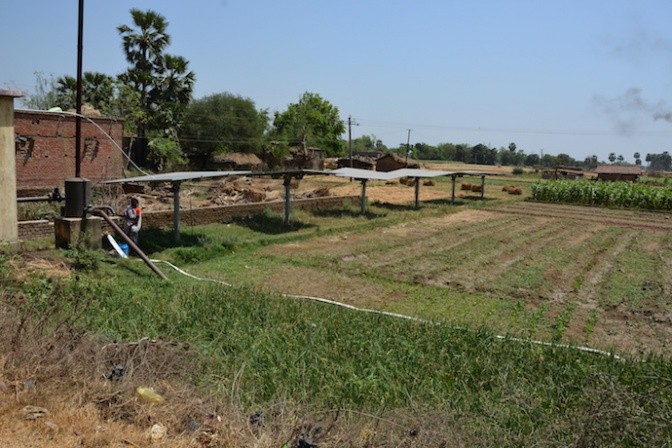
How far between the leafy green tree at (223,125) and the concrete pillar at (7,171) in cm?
3728

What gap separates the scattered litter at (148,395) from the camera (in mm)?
5148

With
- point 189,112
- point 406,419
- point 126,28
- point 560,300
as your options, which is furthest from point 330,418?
point 189,112

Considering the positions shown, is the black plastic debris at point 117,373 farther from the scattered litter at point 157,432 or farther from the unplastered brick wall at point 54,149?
the unplastered brick wall at point 54,149

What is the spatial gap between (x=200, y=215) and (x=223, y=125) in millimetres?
33351

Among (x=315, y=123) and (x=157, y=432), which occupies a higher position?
(x=315, y=123)

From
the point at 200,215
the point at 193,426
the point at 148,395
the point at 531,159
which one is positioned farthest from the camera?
the point at 531,159

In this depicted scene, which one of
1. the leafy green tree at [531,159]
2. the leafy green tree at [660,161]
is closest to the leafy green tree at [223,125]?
the leafy green tree at [531,159]

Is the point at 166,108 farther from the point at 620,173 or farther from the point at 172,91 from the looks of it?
the point at 620,173

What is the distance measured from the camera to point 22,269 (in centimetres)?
987

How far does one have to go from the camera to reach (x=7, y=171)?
37.2 feet

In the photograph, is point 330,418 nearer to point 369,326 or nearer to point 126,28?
point 369,326

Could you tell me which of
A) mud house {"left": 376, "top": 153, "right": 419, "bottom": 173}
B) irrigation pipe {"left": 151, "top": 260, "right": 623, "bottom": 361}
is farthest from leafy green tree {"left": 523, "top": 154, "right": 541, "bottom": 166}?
irrigation pipe {"left": 151, "top": 260, "right": 623, "bottom": 361}

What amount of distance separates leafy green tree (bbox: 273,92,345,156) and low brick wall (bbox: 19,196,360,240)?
44.8m

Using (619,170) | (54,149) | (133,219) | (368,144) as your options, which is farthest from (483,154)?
(133,219)
